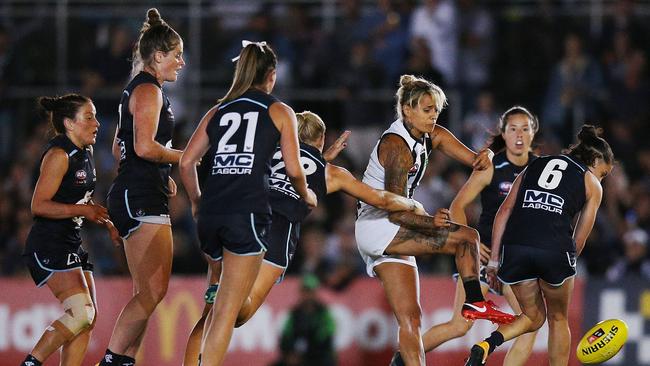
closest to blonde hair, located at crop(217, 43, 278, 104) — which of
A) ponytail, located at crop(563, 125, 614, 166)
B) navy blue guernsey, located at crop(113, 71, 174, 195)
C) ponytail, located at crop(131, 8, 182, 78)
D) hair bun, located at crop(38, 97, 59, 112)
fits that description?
navy blue guernsey, located at crop(113, 71, 174, 195)

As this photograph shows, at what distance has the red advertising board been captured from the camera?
13.0 m

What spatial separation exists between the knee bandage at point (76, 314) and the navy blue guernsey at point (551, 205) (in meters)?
3.29

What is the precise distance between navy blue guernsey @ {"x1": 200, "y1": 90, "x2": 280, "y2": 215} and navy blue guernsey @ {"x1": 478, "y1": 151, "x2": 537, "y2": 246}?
9.77 feet

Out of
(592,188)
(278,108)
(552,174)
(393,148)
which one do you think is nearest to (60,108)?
(278,108)

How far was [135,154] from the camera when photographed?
8.37 meters

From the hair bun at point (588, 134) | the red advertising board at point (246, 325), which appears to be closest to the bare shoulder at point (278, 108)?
the hair bun at point (588, 134)

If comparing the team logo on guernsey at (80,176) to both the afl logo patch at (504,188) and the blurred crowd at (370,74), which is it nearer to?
the afl logo patch at (504,188)

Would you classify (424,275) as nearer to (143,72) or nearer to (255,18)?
(255,18)

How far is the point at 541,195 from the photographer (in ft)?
30.2

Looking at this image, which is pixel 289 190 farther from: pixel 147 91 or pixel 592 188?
pixel 592 188

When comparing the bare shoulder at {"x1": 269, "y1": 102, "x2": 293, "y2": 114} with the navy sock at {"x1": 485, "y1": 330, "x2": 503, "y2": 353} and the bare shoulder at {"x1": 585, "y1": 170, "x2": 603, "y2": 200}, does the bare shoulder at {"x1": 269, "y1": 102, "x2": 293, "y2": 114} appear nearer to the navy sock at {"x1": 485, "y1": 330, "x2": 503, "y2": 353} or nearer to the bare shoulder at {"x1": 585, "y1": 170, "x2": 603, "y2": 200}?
the navy sock at {"x1": 485, "y1": 330, "x2": 503, "y2": 353}

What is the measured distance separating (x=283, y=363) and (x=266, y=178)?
5.65 m

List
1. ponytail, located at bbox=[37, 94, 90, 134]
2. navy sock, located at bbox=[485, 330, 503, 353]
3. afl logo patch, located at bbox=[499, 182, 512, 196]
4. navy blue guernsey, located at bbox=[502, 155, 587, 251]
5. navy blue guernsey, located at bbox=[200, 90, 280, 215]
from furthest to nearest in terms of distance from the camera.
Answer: afl logo patch, located at bbox=[499, 182, 512, 196] → navy blue guernsey, located at bbox=[502, 155, 587, 251] → navy sock, located at bbox=[485, 330, 503, 353] → ponytail, located at bbox=[37, 94, 90, 134] → navy blue guernsey, located at bbox=[200, 90, 280, 215]

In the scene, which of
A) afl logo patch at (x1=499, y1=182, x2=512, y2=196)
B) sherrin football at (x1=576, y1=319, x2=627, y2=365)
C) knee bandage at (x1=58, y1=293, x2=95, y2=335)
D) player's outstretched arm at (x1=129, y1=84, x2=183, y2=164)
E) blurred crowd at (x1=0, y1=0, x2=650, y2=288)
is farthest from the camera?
blurred crowd at (x1=0, y1=0, x2=650, y2=288)
